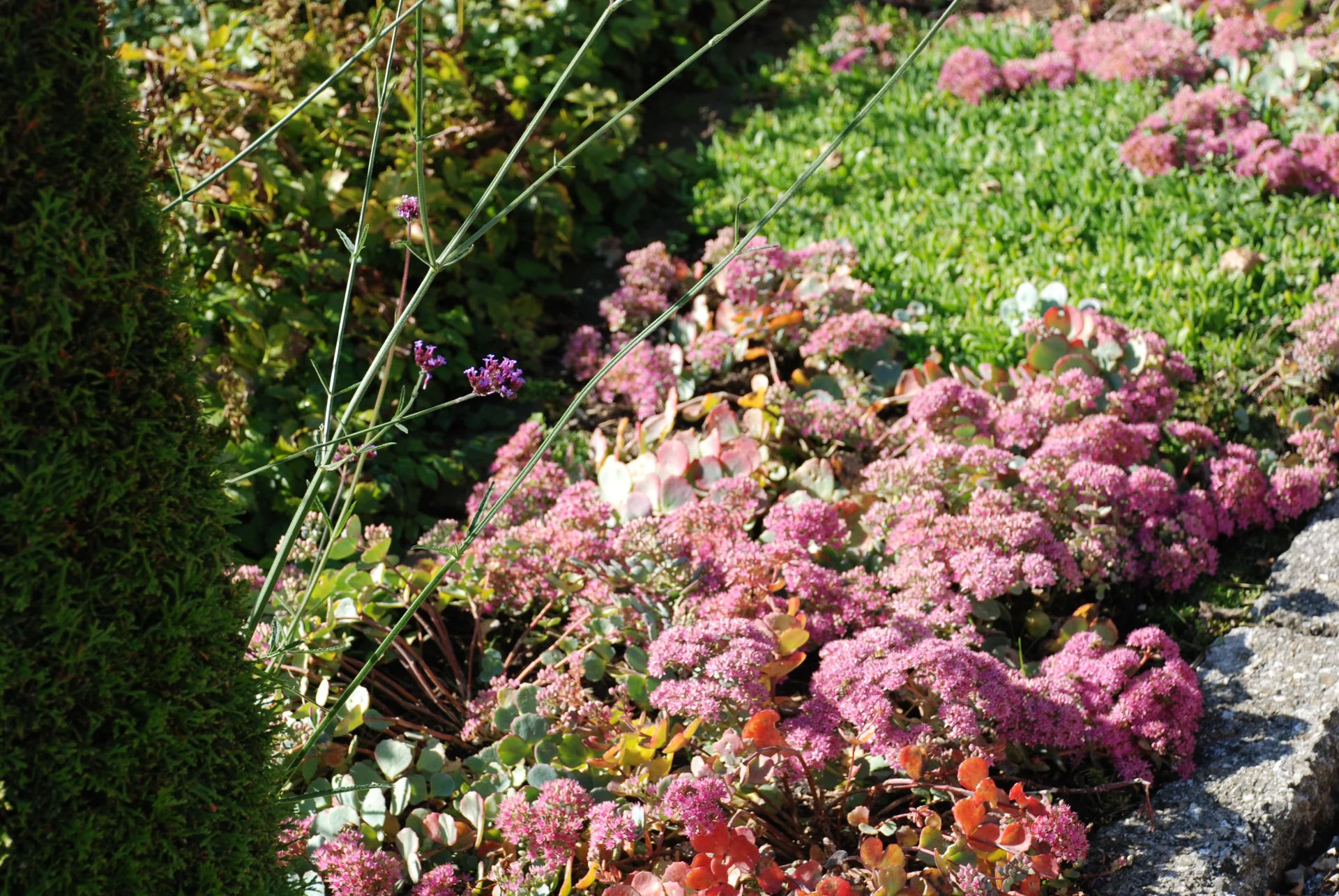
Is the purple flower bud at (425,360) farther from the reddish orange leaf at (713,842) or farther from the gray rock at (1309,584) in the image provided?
the gray rock at (1309,584)

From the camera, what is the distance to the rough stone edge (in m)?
2.26

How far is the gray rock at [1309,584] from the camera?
9.41 feet

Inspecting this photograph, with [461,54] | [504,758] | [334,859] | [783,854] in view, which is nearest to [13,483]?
[334,859]

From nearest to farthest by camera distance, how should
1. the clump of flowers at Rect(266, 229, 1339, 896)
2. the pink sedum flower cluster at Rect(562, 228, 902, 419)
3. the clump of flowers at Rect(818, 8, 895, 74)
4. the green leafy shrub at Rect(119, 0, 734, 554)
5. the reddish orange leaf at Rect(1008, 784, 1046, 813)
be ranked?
the reddish orange leaf at Rect(1008, 784, 1046, 813), the clump of flowers at Rect(266, 229, 1339, 896), the green leafy shrub at Rect(119, 0, 734, 554), the pink sedum flower cluster at Rect(562, 228, 902, 419), the clump of flowers at Rect(818, 8, 895, 74)

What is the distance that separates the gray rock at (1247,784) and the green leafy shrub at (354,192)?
7.22 ft

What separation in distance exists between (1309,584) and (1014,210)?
2.04m

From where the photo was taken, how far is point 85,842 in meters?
1.47

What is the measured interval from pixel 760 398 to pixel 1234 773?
167cm

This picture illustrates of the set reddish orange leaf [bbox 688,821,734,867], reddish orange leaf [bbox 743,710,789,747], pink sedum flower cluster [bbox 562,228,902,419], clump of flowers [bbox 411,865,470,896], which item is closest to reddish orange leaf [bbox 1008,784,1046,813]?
reddish orange leaf [bbox 743,710,789,747]

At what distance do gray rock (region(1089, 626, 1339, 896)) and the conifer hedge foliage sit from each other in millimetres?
1729

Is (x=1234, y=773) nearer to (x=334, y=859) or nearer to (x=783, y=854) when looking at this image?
(x=783, y=854)

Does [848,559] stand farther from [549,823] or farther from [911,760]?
[549,823]

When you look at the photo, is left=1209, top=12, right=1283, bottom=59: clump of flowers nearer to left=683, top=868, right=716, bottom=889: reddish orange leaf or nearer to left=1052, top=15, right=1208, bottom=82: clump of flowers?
left=1052, top=15, right=1208, bottom=82: clump of flowers

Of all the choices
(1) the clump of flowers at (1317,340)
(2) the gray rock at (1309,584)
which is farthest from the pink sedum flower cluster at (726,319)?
(2) the gray rock at (1309,584)
